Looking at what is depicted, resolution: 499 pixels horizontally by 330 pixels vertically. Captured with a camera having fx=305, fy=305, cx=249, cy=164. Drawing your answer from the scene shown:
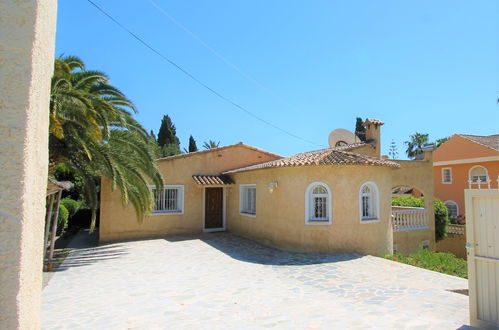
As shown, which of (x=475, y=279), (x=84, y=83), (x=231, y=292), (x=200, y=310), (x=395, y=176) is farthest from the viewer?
(x=395, y=176)

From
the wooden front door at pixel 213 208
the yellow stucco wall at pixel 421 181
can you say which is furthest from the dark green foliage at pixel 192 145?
the yellow stucco wall at pixel 421 181

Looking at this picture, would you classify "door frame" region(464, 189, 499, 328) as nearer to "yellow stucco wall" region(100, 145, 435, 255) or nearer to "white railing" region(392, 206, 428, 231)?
Answer: "yellow stucco wall" region(100, 145, 435, 255)

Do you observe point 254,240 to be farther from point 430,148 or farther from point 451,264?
point 430,148

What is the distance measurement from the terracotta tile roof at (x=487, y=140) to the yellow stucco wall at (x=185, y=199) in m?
23.9

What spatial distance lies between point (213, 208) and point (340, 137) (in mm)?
10793

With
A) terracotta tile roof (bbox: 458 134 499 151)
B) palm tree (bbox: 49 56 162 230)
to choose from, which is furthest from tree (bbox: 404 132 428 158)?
palm tree (bbox: 49 56 162 230)

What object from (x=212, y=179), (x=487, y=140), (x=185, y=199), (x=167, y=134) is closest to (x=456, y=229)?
(x=487, y=140)

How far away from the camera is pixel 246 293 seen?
782cm

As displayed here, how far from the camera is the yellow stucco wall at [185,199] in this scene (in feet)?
52.0

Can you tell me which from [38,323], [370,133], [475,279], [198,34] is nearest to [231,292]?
[475,279]

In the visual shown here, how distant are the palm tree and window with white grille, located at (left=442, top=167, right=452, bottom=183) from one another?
103 feet

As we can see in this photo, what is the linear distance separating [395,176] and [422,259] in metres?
6.65

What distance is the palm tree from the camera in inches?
352

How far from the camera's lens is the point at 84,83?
1103 cm
